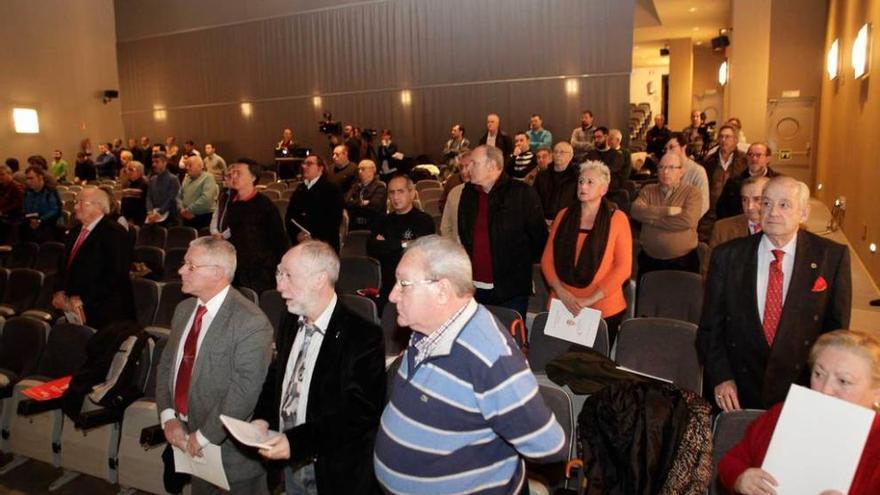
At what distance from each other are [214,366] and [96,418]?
3.56 feet

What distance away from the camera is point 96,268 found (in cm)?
429

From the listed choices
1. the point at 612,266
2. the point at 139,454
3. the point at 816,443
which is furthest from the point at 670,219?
the point at 139,454

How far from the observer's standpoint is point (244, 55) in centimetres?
1814

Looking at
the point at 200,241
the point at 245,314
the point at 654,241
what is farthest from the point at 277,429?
the point at 654,241

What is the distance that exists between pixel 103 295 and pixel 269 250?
3.70ft

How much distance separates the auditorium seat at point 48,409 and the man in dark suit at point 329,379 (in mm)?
1865

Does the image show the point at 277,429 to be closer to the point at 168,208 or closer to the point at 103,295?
the point at 103,295

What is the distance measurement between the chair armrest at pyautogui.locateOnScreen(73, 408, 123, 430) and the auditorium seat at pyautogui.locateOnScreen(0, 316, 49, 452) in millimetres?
983

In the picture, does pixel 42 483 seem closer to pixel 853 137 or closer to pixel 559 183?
pixel 559 183

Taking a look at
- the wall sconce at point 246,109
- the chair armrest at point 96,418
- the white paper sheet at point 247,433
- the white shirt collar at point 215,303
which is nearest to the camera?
the white paper sheet at point 247,433

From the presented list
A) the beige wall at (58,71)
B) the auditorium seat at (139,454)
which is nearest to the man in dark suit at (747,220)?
the auditorium seat at (139,454)

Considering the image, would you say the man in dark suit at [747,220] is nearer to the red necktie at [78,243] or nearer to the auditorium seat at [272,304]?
the auditorium seat at [272,304]

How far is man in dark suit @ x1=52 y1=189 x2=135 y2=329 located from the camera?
169 inches

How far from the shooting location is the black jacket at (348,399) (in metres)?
2.32
